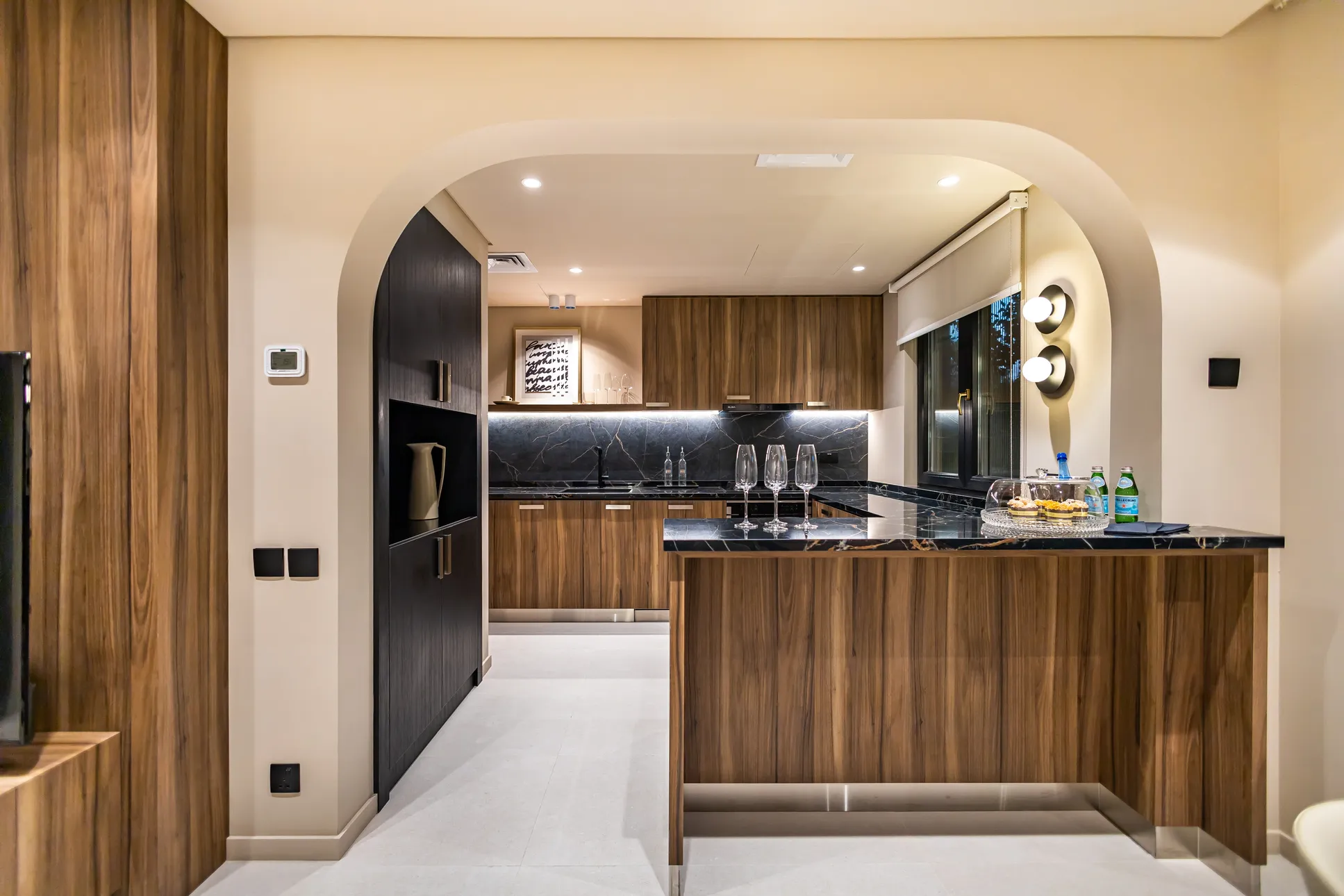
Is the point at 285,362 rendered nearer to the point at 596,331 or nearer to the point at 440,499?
the point at 440,499

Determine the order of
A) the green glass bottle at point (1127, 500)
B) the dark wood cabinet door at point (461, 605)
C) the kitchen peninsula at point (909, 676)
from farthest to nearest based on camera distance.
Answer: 1. the dark wood cabinet door at point (461, 605)
2. the kitchen peninsula at point (909, 676)
3. the green glass bottle at point (1127, 500)

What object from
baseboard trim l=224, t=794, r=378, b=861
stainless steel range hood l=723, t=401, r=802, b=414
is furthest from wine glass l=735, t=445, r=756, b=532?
stainless steel range hood l=723, t=401, r=802, b=414

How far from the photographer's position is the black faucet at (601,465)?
221 inches

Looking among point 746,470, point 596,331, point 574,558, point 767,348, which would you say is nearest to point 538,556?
point 574,558

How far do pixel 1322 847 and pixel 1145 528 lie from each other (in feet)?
3.83

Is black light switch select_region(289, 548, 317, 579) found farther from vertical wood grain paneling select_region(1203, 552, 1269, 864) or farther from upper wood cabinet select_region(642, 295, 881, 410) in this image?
upper wood cabinet select_region(642, 295, 881, 410)

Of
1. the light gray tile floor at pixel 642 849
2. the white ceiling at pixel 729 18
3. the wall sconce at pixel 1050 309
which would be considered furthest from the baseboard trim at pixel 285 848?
the wall sconce at pixel 1050 309

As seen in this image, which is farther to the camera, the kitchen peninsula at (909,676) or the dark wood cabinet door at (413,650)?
the dark wood cabinet door at (413,650)

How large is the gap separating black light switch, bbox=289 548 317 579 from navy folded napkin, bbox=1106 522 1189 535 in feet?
7.40

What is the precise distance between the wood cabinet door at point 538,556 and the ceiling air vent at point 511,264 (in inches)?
63.4

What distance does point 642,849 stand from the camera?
203cm

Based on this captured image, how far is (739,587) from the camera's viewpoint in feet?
7.05

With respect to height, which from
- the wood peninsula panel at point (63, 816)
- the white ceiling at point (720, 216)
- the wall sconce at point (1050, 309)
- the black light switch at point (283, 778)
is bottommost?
the black light switch at point (283, 778)

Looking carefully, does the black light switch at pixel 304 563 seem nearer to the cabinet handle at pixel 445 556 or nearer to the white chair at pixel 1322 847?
the cabinet handle at pixel 445 556
